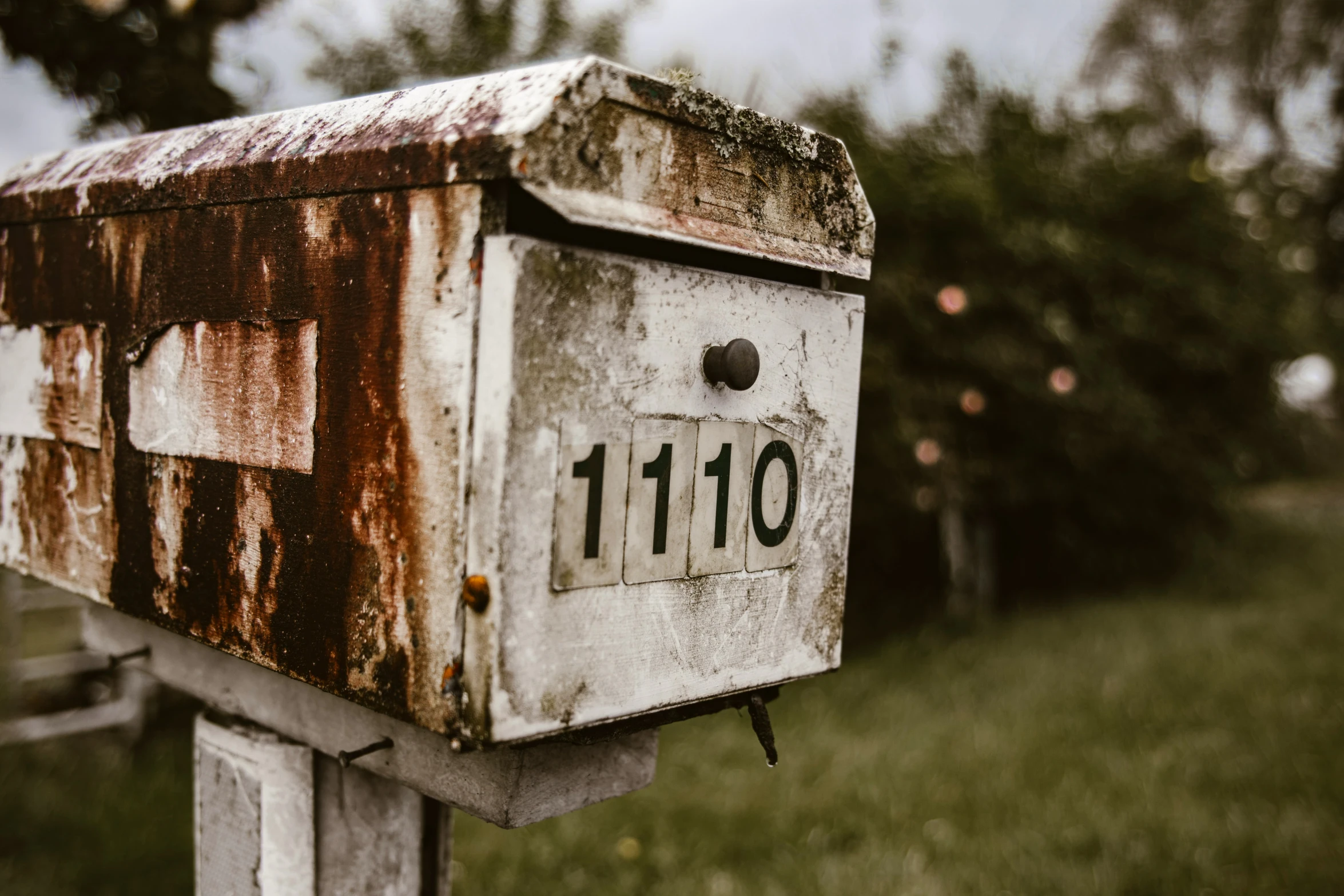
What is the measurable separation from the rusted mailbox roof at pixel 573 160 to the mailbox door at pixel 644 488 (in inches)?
1.9

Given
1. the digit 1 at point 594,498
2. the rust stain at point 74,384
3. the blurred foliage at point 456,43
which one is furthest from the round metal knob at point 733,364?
the blurred foliage at point 456,43

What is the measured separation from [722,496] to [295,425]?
0.40 m

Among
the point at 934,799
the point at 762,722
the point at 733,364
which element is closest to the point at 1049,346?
the point at 934,799

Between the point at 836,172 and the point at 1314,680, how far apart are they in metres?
4.55

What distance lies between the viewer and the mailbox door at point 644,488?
775mm

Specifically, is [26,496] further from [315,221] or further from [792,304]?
[792,304]

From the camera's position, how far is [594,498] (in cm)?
84

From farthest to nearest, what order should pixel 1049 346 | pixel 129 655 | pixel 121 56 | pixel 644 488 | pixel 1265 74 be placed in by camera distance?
pixel 1265 74 < pixel 1049 346 < pixel 121 56 < pixel 129 655 < pixel 644 488

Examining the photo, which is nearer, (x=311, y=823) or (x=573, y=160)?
(x=573, y=160)

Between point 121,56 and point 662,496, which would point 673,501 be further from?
point 121,56

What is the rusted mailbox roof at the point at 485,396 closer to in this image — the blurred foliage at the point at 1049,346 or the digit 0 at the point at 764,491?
the digit 0 at the point at 764,491

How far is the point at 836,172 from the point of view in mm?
1038

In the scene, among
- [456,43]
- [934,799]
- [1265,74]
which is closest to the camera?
[934,799]

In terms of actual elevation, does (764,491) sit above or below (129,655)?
above
